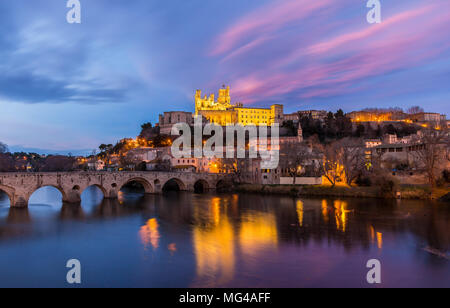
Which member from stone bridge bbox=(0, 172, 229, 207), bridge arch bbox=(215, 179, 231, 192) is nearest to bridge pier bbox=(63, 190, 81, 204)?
stone bridge bbox=(0, 172, 229, 207)

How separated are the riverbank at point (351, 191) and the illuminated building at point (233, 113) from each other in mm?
51238

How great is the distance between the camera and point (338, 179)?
33312 mm

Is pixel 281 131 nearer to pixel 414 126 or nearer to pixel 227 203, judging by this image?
pixel 414 126

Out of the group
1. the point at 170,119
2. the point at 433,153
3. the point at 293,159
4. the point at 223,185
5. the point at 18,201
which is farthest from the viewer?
the point at 170,119

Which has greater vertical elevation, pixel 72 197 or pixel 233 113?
pixel 233 113

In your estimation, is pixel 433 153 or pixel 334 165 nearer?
pixel 433 153

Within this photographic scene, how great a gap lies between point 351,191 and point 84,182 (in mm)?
24005

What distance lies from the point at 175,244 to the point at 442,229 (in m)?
13.7

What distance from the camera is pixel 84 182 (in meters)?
27.2

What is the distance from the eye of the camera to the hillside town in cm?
3158

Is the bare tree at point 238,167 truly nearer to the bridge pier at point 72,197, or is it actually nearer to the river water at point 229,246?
the river water at point 229,246

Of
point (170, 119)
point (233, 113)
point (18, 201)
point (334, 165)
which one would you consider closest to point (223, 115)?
point (233, 113)

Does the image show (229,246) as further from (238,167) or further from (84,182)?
(238,167)

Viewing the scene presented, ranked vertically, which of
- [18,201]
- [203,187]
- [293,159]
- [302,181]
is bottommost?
[203,187]
